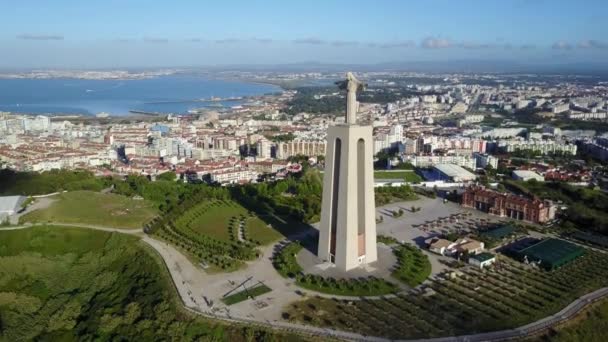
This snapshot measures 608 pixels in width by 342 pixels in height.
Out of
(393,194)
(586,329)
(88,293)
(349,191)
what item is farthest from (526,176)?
(88,293)

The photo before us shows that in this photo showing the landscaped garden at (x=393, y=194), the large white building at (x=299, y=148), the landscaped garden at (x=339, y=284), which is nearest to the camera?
the landscaped garden at (x=339, y=284)

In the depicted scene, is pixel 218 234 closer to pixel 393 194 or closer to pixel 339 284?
pixel 339 284

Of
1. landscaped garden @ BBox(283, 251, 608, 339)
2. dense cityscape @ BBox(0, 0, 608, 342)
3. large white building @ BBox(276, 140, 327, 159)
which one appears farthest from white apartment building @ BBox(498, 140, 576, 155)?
landscaped garden @ BBox(283, 251, 608, 339)

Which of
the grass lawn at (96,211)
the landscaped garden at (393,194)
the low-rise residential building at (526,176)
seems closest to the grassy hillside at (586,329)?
the landscaped garden at (393,194)

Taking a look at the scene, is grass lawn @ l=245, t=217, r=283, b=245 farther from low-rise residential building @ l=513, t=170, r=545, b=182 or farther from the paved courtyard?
low-rise residential building @ l=513, t=170, r=545, b=182

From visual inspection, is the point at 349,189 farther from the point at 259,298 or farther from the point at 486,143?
the point at 486,143

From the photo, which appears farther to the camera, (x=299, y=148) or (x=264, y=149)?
(x=299, y=148)

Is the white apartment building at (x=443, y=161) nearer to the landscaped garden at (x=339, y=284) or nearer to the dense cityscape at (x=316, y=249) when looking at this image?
the dense cityscape at (x=316, y=249)
